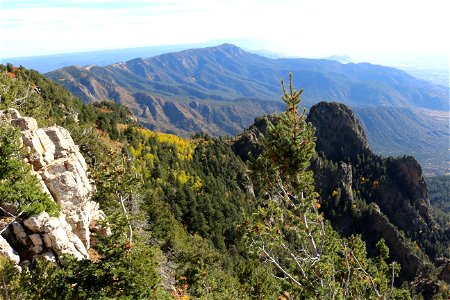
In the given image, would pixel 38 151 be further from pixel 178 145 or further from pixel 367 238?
pixel 367 238

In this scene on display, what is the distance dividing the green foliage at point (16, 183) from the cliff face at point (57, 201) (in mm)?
1053

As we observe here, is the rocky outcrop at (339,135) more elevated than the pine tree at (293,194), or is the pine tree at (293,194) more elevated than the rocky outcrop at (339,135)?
the pine tree at (293,194)

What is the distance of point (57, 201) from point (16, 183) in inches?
227

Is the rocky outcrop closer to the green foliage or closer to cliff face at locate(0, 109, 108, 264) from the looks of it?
cliff face at locate(0, 109, 108, 264)

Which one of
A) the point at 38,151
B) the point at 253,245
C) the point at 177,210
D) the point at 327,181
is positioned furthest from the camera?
the point at 327,181

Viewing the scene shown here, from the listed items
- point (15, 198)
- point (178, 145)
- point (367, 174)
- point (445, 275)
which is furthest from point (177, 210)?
point (367, 174)

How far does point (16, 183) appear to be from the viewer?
2377cm

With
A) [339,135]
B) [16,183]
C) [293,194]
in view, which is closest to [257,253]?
[293,194]

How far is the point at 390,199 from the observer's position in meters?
149

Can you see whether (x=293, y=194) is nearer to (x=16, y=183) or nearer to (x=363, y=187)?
(x=16, y=183)

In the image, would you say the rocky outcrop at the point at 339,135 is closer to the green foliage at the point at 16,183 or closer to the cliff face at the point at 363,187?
the cliff face at the point at 363,187

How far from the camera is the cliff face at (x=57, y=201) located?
24.2m

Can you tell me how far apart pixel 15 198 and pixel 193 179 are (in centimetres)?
7473

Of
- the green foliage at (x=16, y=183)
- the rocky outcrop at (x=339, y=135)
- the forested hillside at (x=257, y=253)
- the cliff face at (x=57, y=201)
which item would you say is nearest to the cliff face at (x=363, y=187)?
the rocky outcrop at (x=339, y=135)
